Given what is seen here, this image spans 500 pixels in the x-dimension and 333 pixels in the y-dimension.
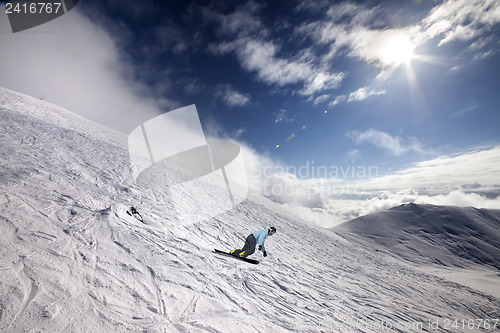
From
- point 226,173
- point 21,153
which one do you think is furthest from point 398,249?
point 21,153

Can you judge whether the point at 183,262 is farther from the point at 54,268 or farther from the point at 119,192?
the point at 119,192

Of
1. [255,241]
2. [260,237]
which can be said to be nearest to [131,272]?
[255,241]

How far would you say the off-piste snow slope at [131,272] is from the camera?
3.97 metres

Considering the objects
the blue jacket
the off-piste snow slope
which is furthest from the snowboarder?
the off-piste snow slope

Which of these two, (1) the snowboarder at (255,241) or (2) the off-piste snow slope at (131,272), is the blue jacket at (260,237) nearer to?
(1) the snowboarder at (255,241)

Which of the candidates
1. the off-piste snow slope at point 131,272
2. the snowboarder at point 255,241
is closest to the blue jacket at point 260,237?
the snowboarder at point 255,241

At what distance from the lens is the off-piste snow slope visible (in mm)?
3975

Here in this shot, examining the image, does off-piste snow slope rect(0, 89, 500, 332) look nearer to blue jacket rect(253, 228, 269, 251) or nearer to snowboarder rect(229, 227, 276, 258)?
snowboarder rect(229, 227, 276, 258)

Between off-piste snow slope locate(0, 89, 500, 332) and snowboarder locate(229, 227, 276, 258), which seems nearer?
off-piste snow slope locate(0, 89, 500, 332)

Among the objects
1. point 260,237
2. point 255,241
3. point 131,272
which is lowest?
point 131,272

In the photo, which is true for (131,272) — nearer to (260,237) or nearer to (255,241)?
(255,241)

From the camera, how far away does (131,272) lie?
541 cm

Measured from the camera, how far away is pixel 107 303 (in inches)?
164

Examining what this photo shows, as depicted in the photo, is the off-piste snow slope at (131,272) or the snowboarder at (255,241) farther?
the snowboarder at (255,241)
